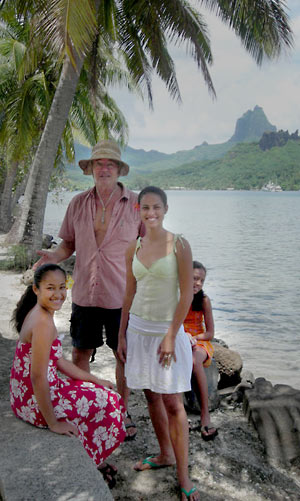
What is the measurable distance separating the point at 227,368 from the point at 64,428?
2.66 m

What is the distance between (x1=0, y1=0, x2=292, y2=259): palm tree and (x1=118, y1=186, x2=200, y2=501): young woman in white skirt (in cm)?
633

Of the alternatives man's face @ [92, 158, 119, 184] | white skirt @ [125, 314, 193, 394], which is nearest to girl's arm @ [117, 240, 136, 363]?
white skirt @ [125, 314, 193, 394]

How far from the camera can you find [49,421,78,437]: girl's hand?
2.60 metres

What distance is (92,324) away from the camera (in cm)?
348

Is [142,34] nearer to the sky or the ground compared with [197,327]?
nearer to the sky

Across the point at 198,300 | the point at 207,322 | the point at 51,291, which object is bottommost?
the point at 207,322

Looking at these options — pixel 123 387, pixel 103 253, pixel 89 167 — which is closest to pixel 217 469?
pixel 123 387

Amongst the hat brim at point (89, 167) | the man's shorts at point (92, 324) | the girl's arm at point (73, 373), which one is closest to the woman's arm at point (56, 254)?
the man's shorts at point (92, 324)

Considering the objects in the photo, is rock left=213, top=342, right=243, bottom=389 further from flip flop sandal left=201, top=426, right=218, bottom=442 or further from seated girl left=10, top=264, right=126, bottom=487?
seated girl left=10, top=264, right=126, bottom=487

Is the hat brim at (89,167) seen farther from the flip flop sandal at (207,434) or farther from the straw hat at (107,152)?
the flip flop sandal at (207,434)

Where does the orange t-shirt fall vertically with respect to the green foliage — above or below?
Result: above

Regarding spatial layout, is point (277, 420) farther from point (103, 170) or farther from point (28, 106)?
point (28, 106)

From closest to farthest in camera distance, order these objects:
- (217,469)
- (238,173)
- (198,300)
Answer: (217,469) < (198,300) < (238,173)

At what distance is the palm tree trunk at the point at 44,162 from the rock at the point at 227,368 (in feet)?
22.7
